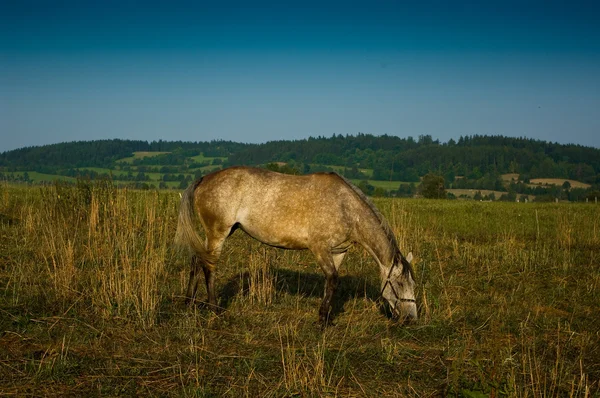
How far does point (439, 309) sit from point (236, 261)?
4.81 m

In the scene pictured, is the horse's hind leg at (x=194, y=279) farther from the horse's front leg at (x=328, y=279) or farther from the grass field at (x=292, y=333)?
the horse's front leg at (x=328, y=279)

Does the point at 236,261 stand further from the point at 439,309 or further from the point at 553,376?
the point at 553,376

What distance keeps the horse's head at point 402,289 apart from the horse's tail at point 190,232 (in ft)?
8.88

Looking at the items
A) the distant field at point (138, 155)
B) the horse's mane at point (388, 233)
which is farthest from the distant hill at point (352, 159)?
the horse's mane at point (388, 233)

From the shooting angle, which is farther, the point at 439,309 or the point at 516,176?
the point at 516,176

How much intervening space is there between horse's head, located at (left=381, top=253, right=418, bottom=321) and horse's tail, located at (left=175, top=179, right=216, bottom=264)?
271 centimetres

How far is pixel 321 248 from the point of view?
6.89m

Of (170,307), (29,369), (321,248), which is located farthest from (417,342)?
(29,369)

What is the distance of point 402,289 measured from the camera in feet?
22.8

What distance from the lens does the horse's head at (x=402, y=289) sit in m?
6.89

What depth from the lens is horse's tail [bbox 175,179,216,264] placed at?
285 inches

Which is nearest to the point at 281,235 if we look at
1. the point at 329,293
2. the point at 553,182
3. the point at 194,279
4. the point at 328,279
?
the point at 328,279

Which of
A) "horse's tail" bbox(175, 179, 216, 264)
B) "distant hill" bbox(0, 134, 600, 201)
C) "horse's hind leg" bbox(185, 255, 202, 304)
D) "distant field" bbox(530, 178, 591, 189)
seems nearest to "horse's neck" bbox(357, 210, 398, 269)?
"horse's tail" bbox(175, 179, 216, 264)

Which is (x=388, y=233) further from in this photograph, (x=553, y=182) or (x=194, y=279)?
(x=553, y=182)
